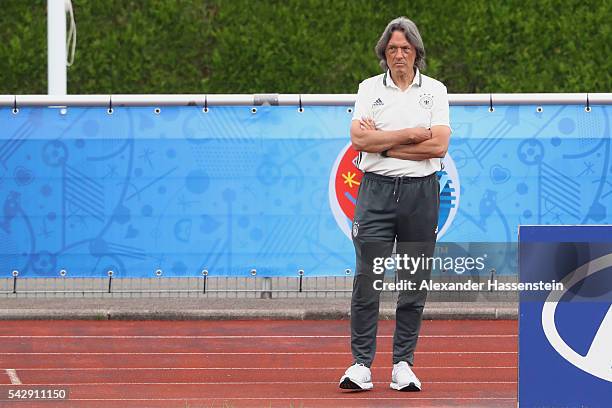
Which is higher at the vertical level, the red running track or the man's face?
the man's face

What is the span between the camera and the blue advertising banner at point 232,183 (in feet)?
40.4

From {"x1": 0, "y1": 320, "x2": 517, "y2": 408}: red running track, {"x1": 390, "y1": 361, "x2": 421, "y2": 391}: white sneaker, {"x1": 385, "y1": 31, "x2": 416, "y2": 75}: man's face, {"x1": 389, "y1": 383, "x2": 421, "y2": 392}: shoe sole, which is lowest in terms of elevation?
{"x1": 0, "y1": 320, "x2": 517, "y2": 408}: red running track

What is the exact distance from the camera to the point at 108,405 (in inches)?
305

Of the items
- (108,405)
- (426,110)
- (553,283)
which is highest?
(426,110)

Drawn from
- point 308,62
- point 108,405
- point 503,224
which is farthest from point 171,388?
point 308,62

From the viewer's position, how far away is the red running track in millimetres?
7969

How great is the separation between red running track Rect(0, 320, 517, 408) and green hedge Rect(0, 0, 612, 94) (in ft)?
Answer: 28.0

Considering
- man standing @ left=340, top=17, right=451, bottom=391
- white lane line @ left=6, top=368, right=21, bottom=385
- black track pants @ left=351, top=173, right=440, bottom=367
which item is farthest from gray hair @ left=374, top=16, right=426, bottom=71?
white lane line @ left=6, top=368, right=21, bottom=385

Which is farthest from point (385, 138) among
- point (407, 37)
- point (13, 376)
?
point (13, 376)

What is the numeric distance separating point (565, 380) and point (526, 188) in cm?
593

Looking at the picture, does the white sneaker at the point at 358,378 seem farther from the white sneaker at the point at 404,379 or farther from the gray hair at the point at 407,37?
the gray hair at the point at 407,37

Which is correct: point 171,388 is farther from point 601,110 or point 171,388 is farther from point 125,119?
point 601,110

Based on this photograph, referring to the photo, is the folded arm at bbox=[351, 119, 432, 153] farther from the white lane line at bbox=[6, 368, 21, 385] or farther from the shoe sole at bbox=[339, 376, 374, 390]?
the white lane line at bbox=[6, 368, 21, 385]

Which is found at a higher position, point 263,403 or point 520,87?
point 520,87
